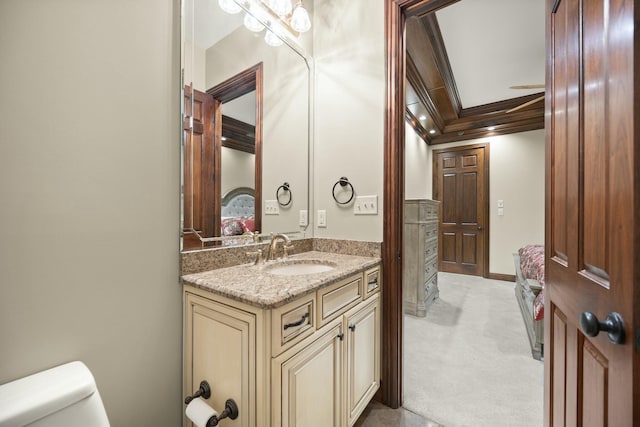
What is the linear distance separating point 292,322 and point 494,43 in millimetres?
3292

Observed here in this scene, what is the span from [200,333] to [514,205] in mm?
4925

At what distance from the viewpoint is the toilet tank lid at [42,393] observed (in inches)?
25.4

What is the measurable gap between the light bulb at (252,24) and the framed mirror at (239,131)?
0.01 m

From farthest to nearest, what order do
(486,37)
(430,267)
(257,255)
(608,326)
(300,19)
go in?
(430,267) → (486,37) → (300,19) → (257,255) → (608,326)

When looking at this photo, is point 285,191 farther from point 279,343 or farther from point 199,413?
point 199,413

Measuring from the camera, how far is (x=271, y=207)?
1.72 m

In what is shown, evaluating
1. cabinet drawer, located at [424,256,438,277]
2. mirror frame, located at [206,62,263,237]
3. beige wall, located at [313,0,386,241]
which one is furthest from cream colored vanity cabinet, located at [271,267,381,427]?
cabinet drawer, located at [424,256,438,277]

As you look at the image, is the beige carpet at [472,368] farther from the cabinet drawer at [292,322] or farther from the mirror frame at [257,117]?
the mirror frame at [257,117]

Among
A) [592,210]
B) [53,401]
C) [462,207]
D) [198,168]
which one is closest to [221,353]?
[53,401]

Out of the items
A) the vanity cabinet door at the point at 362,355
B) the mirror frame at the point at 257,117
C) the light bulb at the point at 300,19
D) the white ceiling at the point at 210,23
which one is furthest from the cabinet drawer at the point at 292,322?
the light bulb at the point at 300,19

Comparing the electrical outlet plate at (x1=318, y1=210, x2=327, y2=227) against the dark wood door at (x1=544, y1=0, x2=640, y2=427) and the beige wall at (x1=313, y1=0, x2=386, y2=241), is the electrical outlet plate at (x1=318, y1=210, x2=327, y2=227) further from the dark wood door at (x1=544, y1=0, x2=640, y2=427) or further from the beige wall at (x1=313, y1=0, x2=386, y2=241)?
the dark wood door at (x1=544, y1=0, x2=640, y2=427)

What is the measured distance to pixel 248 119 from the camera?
1.58m

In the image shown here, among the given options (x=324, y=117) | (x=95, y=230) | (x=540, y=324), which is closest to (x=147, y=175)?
(x=95, y=230)

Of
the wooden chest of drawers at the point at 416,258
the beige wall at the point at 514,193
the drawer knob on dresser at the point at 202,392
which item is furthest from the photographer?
the beige wall at the point at 514,193
